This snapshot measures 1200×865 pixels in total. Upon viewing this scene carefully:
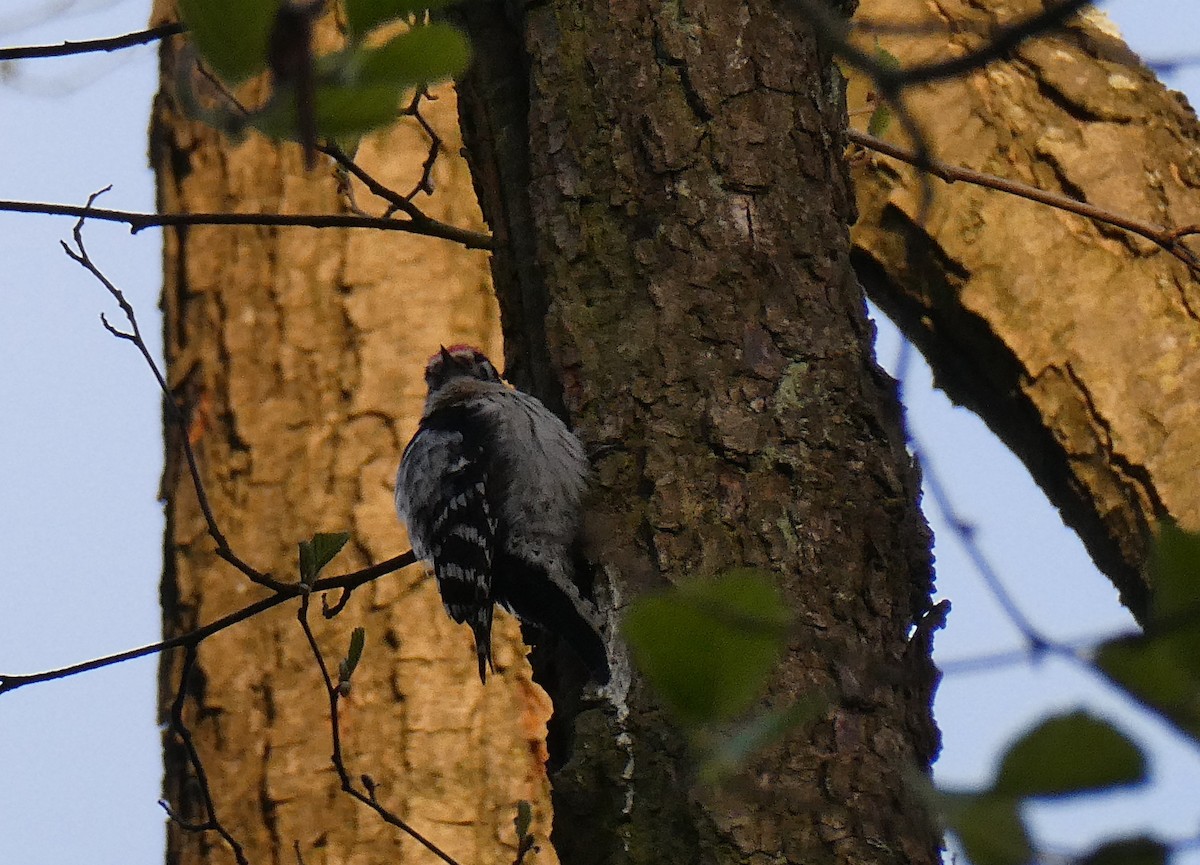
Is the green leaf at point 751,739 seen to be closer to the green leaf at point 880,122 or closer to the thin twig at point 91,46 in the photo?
the thin twig at point 91,46

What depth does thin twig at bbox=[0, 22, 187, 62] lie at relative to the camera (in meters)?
2.53

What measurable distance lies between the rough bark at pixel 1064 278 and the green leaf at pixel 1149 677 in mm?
3063

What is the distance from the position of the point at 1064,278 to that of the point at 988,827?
3.49 metres

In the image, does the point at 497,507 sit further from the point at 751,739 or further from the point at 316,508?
the point at 751,739

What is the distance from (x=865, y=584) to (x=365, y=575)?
1.08 meters

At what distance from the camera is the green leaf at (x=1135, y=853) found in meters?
0.69

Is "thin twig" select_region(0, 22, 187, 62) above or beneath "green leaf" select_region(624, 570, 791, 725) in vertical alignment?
above

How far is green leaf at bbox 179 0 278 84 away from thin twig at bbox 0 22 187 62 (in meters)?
1.81

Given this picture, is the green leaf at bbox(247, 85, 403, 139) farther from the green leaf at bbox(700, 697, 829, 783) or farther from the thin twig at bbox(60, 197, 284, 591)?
the thin twig at bbox(60, 197, 284, 591)

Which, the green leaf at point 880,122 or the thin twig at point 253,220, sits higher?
the green leaf at point 880,122

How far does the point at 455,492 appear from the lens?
3.87 m

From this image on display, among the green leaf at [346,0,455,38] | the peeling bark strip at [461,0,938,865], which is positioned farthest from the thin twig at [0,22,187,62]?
the green leaf at [346,0,455,38]

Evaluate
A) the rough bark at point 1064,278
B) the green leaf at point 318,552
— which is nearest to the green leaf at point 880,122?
the rough bark at point 1064,278

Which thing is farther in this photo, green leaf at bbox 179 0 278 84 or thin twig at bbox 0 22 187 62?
thin twig at bbox 0 22 187 62
